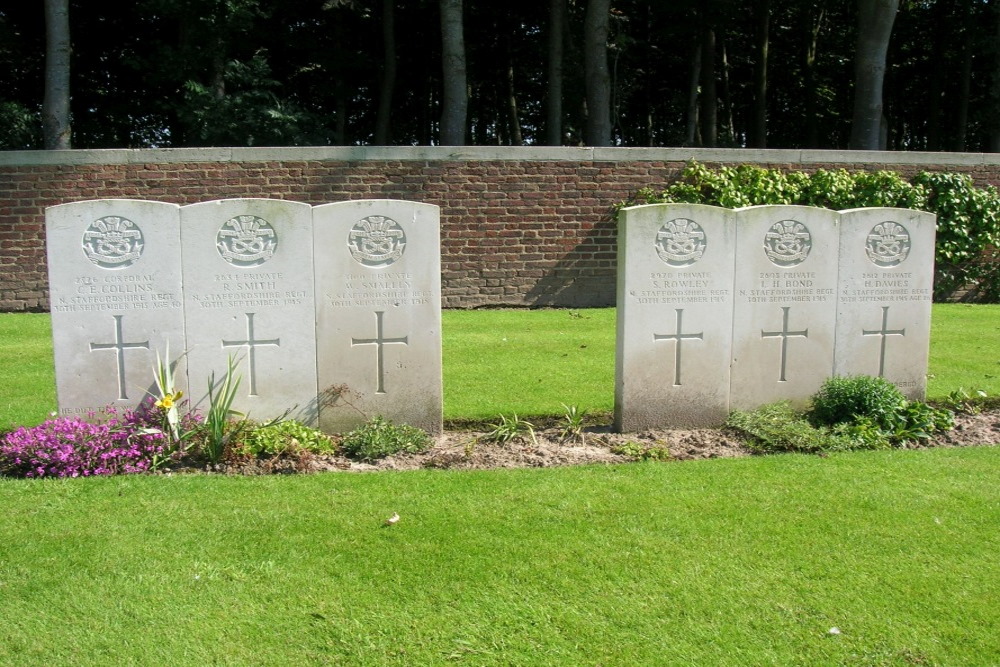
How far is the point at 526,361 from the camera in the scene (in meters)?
8.54

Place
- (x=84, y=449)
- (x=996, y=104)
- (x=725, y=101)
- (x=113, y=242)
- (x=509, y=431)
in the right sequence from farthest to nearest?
1. (x=725, y=101)
2. (x=996, y=104)
3. (x=509, y=431)
4. (x=113, y=242)
5. (x=84, y=449)

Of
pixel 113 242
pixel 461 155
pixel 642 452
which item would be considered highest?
pixel 461 155

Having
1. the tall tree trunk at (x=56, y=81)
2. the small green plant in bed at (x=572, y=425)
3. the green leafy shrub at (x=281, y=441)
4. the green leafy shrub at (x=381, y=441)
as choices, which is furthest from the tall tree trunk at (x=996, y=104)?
the green leafy shrub at (x=281, y=441)

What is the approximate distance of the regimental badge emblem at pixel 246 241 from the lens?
18.7 feet

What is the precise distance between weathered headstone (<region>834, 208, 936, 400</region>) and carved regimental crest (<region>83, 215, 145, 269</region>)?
5043 millimetres

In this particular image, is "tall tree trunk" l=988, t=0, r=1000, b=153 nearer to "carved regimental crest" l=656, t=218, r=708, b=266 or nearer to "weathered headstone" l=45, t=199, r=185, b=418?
"carved regimental crest" l=656, t=218, r=708, b=266

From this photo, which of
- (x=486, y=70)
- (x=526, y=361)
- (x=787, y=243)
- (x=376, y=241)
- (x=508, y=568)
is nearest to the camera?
(x=508, y=568)

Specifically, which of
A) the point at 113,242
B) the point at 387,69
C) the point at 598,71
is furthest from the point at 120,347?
the point at 387,69

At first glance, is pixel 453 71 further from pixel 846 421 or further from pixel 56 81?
pixel 846 421

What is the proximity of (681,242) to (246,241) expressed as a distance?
3.02m

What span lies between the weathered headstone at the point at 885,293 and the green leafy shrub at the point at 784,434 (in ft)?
2.51

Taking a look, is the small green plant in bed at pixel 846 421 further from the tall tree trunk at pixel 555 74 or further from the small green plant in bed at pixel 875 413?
the tall tree trunk at pixel 555 74

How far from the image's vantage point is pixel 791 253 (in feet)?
20.7

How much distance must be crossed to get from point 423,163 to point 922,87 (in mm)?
27335
